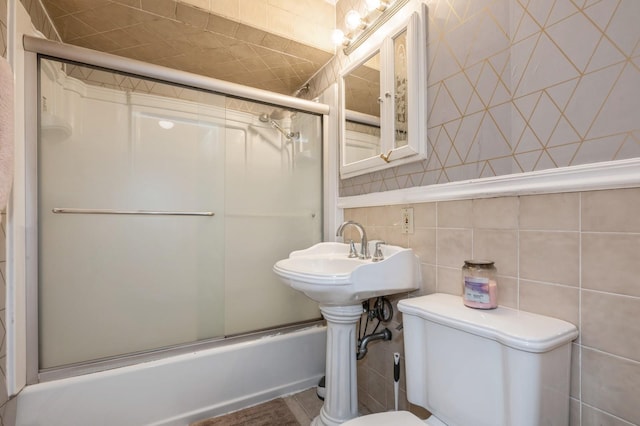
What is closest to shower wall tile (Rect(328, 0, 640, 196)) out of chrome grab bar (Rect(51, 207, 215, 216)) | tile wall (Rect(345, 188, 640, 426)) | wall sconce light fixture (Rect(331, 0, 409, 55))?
tile wall (Rect(345, 188, 640, 426))

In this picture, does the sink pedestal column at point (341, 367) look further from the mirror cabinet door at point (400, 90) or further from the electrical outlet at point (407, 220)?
the mirror cabinet door at point (400, 90)

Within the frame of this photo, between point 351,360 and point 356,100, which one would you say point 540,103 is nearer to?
point 356,100

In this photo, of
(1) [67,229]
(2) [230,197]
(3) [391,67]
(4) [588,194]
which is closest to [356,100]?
(3) [391,67]

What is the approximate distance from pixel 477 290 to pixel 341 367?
68 centimetres

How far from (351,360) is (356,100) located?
1310 mm

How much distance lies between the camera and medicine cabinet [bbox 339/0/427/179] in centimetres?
116

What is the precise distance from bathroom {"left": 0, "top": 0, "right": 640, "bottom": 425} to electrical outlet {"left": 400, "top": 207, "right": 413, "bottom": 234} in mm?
27

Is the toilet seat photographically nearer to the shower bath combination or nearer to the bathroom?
the bathroom

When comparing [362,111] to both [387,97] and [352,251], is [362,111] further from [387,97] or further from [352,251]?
[352,251]

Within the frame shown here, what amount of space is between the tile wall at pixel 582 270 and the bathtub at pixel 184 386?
3.47ft

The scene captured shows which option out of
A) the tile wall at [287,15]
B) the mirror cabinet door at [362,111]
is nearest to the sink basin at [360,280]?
the mirror cabinet door at [362,111]

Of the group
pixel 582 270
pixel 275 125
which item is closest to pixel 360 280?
pixel 582 270

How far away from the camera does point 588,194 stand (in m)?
0.70

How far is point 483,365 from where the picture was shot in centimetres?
72
